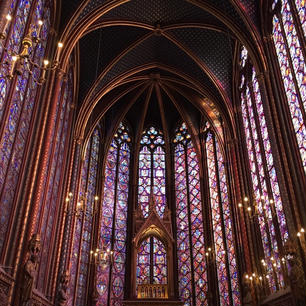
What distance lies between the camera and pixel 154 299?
1633cm

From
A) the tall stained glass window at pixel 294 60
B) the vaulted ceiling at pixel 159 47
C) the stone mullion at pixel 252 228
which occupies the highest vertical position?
the vaulted ceiling at pixel 159 47

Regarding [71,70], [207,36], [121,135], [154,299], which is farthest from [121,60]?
[154,299]

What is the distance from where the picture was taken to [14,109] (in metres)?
10.1

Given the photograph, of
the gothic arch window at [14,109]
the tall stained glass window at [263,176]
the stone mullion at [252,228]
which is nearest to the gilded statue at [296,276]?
the tall stained glass window at [263,176]

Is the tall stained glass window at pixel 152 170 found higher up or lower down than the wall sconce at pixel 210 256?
higher up

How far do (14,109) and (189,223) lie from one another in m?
13.1

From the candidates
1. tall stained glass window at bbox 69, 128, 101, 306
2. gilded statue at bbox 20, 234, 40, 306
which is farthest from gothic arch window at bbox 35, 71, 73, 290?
gilded statue at bbox 20, 234, 40, 306

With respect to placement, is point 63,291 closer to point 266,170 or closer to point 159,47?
point 266,170

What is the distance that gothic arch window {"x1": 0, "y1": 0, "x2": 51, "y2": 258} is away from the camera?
923 centimetres

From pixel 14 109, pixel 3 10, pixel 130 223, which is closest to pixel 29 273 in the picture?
pixel 14 109

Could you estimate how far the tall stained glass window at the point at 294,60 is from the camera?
1091 centimetres

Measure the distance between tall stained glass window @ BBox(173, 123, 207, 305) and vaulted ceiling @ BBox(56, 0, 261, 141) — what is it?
316 centimetres

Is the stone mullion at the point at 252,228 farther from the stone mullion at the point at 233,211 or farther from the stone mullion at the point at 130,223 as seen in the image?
the stone mullion at the point at 130,223

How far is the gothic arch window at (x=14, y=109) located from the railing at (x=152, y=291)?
358 inches
